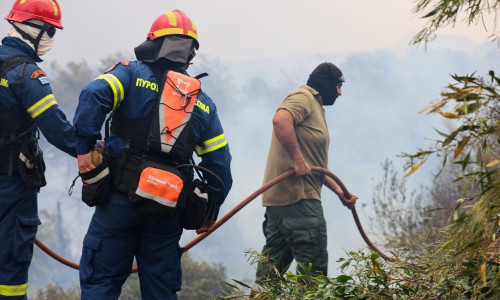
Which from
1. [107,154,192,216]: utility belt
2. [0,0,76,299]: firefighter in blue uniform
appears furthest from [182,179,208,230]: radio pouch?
[0,0,76,299]: firefighter in blue uniform

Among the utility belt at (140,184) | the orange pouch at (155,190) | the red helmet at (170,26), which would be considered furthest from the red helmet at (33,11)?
the orange pouch at (155,190)

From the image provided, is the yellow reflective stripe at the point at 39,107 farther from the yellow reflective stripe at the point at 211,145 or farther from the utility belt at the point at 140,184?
the yellow reflective stripe at the point at 211,145

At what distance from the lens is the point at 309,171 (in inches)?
246

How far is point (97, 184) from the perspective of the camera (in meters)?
4.02

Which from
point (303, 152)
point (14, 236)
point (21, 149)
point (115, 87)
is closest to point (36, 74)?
point (21, 149)

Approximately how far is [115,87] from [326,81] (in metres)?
3.16

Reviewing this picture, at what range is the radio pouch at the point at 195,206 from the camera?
14.2 feet

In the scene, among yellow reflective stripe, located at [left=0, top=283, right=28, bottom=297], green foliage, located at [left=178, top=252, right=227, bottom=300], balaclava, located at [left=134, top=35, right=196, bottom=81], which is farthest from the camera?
green foliage, located at [left=178, top=252, right=227, bottom=300]

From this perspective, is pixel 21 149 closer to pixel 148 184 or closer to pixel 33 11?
pixel 33 11

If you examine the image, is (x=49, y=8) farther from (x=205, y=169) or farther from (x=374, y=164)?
(x=374, y=164)

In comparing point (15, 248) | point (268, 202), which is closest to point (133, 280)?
point (268, 202)

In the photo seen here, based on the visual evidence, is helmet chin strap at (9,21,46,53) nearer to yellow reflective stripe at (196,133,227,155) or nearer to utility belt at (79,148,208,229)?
utility belt at (79,148,208,229)

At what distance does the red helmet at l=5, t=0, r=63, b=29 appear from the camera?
501 centimetres

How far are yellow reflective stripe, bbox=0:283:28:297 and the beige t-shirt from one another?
242 cm
